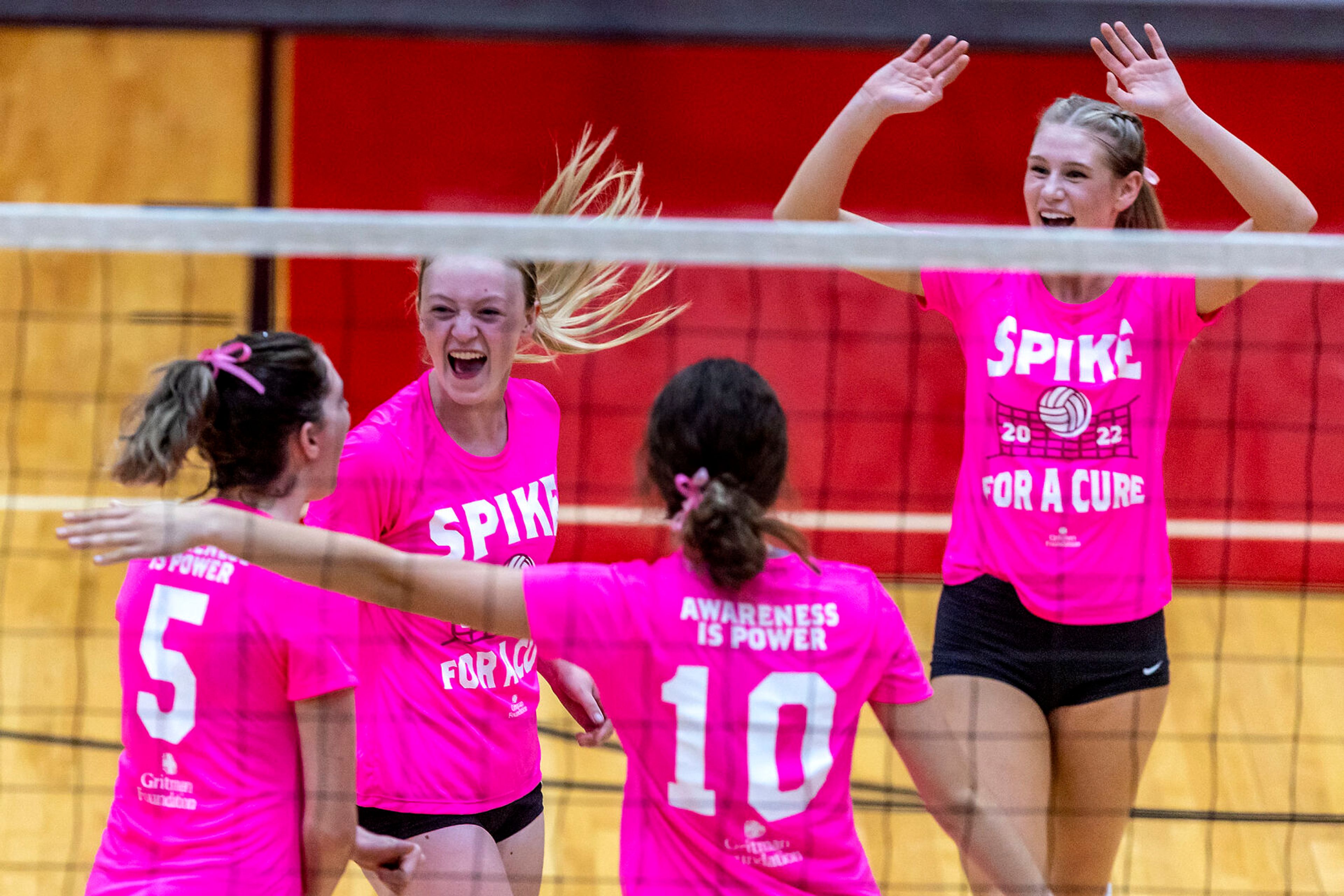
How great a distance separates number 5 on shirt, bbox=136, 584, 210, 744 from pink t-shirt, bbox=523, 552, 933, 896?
566 mm

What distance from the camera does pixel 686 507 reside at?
206cm

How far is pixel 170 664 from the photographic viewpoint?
2270mm

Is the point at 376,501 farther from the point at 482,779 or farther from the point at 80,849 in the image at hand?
the point at 80,849

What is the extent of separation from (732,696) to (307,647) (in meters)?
0.69

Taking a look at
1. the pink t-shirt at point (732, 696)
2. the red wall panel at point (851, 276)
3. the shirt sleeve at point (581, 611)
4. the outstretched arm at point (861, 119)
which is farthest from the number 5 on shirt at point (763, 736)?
the red wall panel at point (851, 276)

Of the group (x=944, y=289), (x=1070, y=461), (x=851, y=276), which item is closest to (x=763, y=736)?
(x=1070, y=461)

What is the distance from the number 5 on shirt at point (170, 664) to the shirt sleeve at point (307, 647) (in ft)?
0.40

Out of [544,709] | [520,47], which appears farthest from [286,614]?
[520,47]

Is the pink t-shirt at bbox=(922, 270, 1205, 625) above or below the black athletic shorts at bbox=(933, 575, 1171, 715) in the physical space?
above

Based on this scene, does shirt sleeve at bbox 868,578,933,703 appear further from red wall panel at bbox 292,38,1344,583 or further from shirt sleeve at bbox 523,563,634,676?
red wall panel at bbox 292,38,1344,583

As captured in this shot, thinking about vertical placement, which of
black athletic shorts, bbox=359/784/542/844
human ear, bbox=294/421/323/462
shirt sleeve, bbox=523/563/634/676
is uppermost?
human ear, bbox=294/421/323/462

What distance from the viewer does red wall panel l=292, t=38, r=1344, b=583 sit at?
654cm

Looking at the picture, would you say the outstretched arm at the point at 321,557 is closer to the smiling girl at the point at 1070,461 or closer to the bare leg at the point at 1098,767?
the smiling girl at the point at 1070,461

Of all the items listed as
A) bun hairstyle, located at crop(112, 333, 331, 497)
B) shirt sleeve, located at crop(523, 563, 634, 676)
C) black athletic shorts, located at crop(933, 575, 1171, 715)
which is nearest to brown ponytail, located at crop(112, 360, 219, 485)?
bun hairstyle, located at crop(112, 333, 331, 497)
